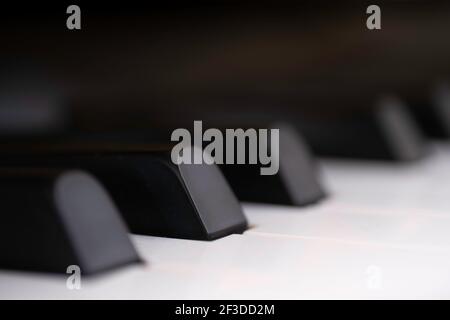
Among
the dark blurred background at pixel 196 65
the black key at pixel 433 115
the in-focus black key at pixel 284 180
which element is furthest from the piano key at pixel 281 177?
the black key at pixel 433 115

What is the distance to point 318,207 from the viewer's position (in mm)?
1029

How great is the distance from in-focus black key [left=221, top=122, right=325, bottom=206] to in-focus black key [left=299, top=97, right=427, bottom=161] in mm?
412

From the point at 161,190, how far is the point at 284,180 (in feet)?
0.76

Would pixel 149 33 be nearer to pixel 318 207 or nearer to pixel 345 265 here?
pixel 318 207

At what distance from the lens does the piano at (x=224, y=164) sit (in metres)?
0.68

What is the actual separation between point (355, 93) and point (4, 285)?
3.98ft

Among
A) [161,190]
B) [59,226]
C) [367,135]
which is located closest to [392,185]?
[367,135]

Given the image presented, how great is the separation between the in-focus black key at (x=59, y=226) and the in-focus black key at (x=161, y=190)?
0.11 m

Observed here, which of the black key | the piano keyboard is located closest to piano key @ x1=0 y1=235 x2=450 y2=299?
the piano keyboard

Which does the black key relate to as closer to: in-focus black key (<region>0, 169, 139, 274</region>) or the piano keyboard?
the piano keyboard

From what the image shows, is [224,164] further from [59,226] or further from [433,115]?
[433,115]

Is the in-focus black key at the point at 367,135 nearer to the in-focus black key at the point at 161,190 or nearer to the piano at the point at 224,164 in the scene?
the piano at the point at 224,164

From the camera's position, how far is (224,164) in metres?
1.06

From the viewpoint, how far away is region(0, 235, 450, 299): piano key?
64 centimetres
